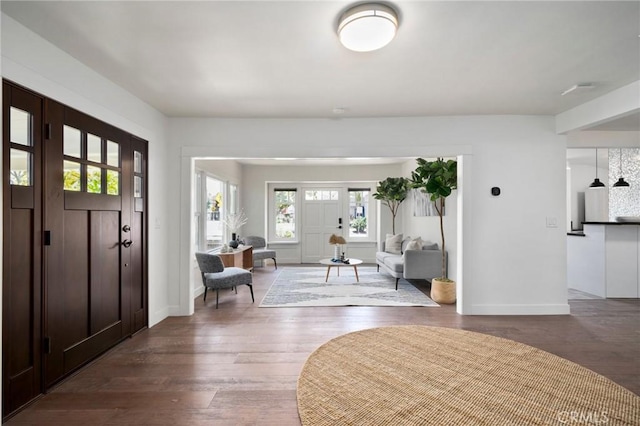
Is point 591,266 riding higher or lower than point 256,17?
lower

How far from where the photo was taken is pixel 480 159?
385 cm

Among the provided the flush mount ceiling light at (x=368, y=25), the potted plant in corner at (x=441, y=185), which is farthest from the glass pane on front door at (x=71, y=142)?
the potted plant in corner at (x=441, y=185)

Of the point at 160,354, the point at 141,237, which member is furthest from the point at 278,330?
the point at 141,237

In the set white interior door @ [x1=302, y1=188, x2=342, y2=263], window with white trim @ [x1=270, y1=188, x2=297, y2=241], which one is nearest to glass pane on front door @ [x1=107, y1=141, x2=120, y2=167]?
window with white trim @ [x1=270, y1=188, x2=297, y2=241]

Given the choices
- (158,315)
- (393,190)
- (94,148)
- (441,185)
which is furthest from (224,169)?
(441,185)

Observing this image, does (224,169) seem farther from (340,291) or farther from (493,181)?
(493,181)

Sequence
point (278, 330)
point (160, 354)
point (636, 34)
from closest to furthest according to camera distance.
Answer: point (636, 34), point (160, 354), point (278, 330)

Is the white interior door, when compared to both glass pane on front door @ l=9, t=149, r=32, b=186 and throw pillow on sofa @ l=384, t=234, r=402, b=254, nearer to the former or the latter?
throw pillow on sofa @ l=384, t=234, r=402, b=254

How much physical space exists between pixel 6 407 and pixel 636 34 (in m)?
4.69

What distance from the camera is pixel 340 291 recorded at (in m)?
4.92

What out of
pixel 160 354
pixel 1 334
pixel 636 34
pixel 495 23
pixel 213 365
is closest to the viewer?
pixel 1 334

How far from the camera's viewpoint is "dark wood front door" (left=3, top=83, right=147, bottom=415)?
1979 mm

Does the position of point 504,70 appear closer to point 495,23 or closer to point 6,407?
point 495,23

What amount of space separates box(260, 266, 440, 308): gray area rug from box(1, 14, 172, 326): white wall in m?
1.42
